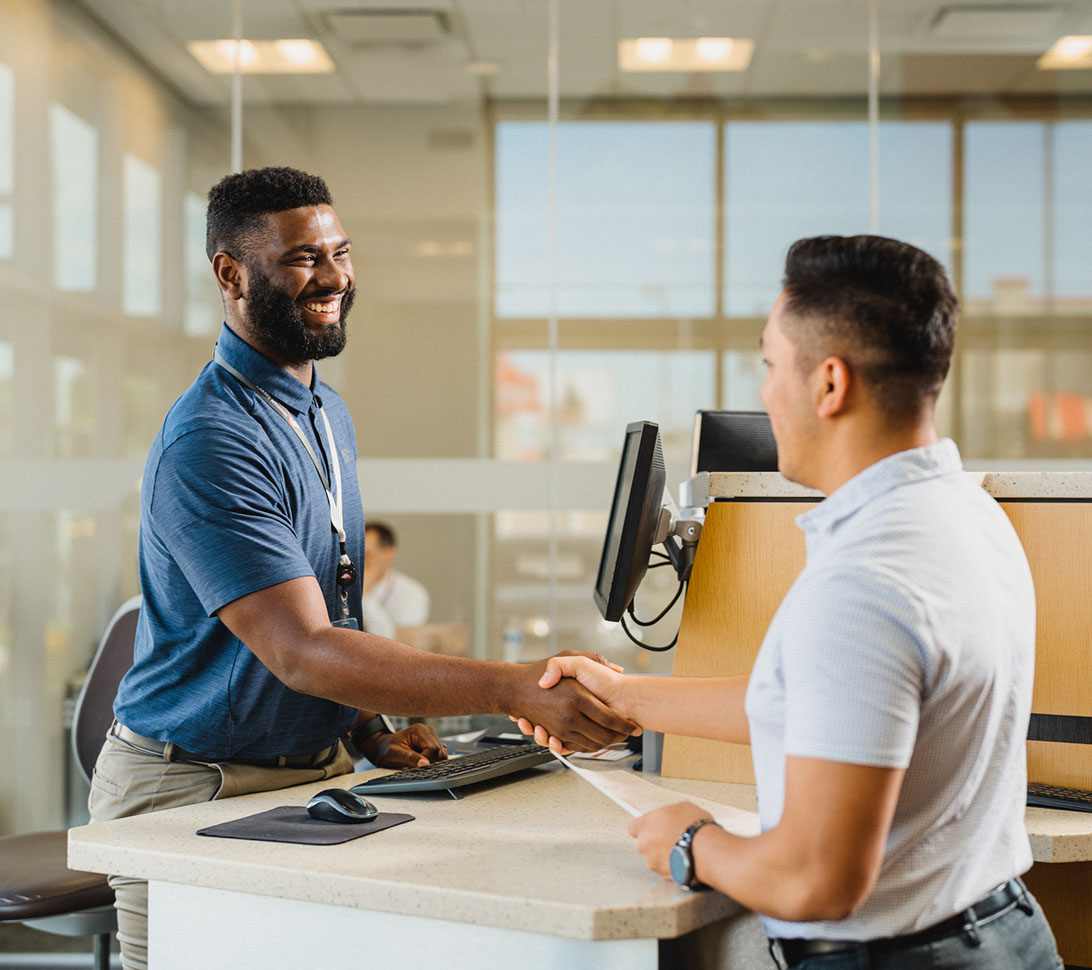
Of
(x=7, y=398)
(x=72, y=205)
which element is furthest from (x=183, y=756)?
(x=72, y=205)

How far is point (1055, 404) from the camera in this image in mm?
4461

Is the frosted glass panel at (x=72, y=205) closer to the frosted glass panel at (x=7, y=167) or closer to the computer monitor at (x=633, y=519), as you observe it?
the frosted glass panel at (x=7, y=167)

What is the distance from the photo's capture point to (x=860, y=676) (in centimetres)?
93

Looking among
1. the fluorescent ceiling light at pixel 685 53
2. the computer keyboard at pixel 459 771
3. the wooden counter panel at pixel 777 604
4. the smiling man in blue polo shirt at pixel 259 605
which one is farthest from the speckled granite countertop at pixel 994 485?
the fluorescent ceiling light at pixel 685 53

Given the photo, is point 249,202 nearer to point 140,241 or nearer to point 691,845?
point 691,845

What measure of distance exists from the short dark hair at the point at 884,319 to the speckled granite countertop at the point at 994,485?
0.63 metres

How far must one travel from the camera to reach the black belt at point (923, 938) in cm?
104

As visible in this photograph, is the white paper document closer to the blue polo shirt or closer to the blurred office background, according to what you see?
the blue polo shirt

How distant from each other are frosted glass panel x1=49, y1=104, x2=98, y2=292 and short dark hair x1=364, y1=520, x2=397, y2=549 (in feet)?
4.93

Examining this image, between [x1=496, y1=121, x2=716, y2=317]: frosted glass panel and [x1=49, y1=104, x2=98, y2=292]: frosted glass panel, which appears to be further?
[x1=496, y1=121, x2=716, y2=317]: frosted glass panel

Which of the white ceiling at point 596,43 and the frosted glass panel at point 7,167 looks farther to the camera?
the white ceiling at point 596,43

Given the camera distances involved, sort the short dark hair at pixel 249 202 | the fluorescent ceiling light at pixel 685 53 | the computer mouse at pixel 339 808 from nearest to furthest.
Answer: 1. the computer mouse at pixel 339 808
2. the short dark hair at pixel 249 202
3. the fluorescent ceiling light at pixel 685 53

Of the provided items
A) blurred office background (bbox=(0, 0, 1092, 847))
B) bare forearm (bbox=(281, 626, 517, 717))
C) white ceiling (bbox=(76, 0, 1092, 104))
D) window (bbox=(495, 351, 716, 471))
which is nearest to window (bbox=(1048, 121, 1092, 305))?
blurred office background (bbox=(0, 0, 1092, 847))

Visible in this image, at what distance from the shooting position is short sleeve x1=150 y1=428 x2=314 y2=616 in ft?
5.35
